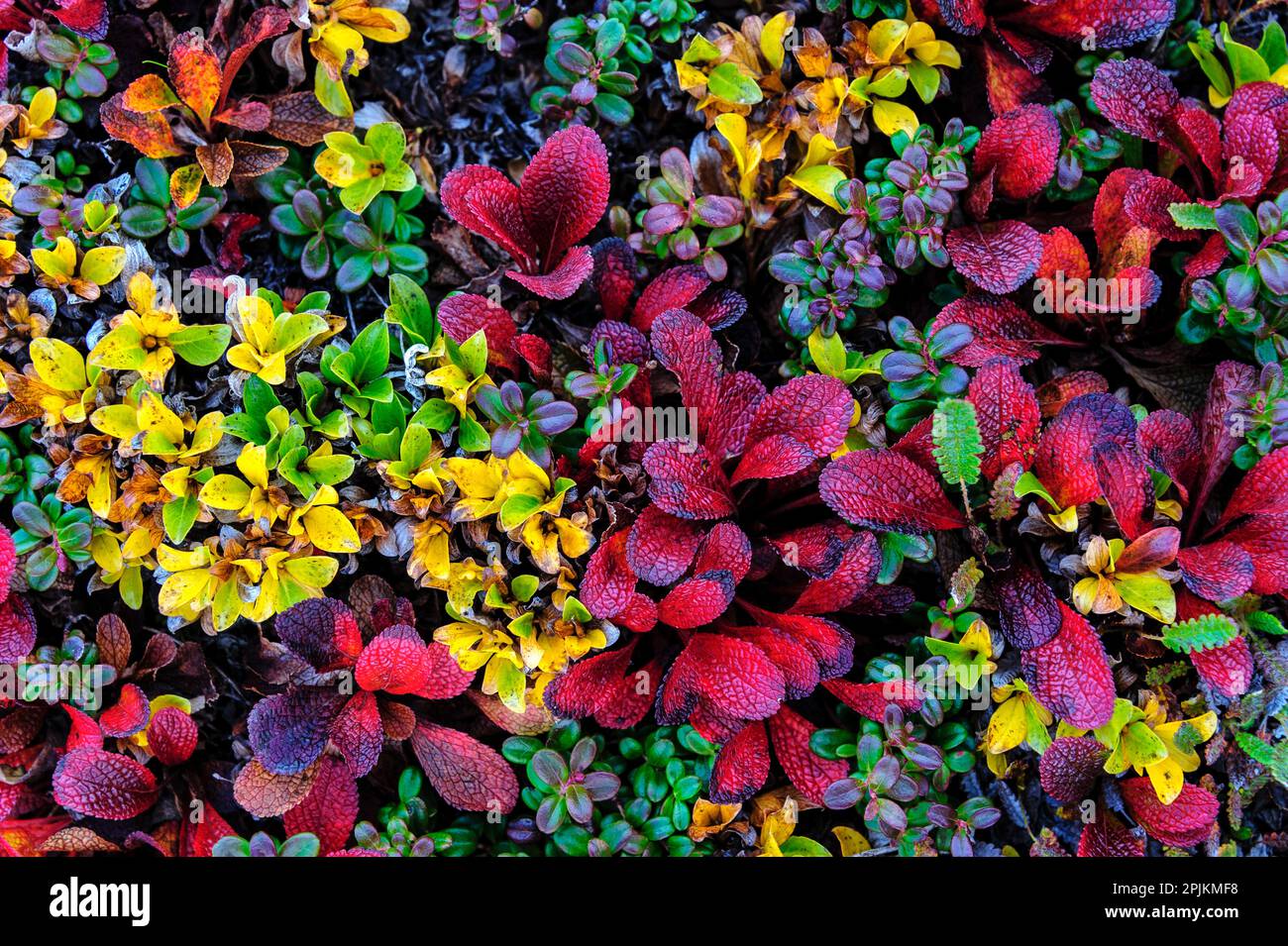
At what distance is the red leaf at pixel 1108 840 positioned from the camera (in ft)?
5.89

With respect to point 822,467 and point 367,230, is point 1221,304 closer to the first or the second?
point 822,467

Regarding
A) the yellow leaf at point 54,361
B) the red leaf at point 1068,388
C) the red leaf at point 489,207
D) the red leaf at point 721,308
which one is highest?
the red leaf at point 489,207

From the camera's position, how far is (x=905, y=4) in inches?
76.5

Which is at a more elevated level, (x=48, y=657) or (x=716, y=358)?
(x=716, y=358)

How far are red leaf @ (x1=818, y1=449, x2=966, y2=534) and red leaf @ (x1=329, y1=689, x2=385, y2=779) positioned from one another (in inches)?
33.7

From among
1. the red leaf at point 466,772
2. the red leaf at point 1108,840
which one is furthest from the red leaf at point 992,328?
the red leaf at point 466,772

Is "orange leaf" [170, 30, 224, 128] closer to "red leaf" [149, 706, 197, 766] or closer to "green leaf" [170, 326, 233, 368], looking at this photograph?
"green leaf" [170, 326, 233, 368]

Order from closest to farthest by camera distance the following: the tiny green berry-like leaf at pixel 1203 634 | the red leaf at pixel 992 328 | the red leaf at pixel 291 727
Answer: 1. the tiny green berry-like leaf at pixel 1203 634
2. the red leaf at pixel 291 727
3. the red leaf at pixel 992 328

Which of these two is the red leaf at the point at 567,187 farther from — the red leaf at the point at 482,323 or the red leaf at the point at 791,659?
the red leaf at the point at 791,659

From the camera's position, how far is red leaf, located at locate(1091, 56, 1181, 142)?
73.4 inches

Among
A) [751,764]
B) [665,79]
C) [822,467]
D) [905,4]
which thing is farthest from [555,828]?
[905,4]

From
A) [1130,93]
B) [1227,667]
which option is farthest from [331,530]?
[1130,93]

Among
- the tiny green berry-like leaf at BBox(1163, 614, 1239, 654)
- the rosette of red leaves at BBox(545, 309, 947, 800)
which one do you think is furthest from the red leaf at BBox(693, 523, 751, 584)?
the tiny green berry-like leaf at BBox(1163, 614, 1239, 654)

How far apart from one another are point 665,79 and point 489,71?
351mm
